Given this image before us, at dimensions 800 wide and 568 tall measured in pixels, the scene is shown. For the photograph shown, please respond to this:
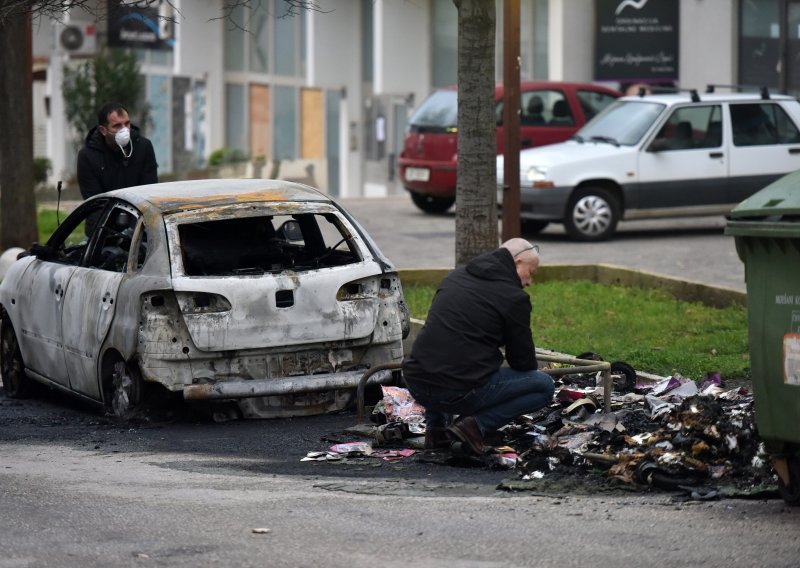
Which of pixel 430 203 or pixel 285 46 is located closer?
pixel 430 203

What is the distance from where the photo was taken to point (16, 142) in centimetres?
1738

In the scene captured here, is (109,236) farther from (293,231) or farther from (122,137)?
(122,137)

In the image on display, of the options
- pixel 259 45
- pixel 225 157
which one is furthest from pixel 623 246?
pixel 259 45

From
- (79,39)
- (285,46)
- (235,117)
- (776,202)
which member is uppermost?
(285,46)

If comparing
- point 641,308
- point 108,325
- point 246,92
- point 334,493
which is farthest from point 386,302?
point 246,92

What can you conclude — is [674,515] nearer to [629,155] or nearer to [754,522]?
[754,522]

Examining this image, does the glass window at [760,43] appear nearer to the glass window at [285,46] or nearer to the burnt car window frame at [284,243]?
the glass window at [285,46]

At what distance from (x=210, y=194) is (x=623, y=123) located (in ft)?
34.3

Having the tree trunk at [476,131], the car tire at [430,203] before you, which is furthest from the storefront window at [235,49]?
the tree trunk at [476,131]

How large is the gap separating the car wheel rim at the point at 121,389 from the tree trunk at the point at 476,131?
9.97 feet

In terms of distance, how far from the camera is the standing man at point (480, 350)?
806 centimetres

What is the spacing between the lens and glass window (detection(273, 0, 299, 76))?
40188 millimetres

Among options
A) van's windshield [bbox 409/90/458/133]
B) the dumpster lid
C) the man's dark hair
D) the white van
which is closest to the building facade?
van's windshield [bbox 409/90/458/133]

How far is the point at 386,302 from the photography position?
376 inches
